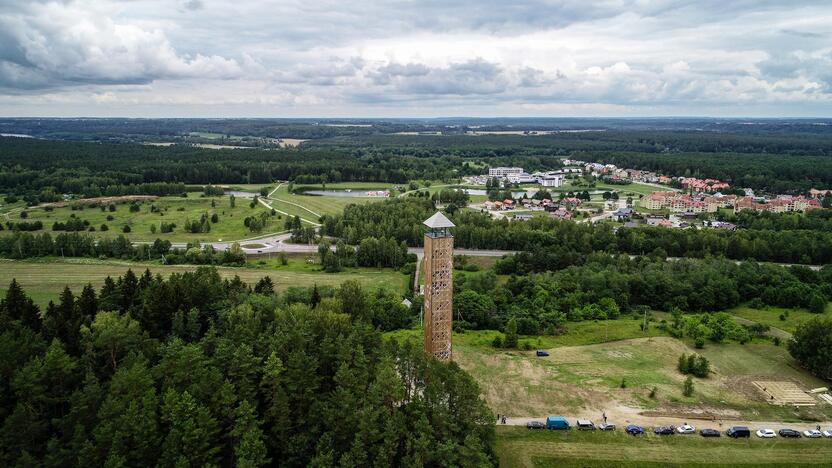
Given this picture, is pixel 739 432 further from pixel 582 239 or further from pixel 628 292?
pixel 582 239

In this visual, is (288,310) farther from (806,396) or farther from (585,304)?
(806,396)

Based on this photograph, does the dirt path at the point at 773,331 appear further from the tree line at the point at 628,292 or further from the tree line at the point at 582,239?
the tree line at the point at 582,239

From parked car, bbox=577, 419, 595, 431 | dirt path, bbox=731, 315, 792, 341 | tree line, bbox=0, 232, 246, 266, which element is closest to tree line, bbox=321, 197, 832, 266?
dirt path, bbox=731, 315, 792, 341

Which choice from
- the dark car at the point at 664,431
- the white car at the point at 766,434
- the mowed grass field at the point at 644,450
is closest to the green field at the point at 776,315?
the white car at the point at 766,434

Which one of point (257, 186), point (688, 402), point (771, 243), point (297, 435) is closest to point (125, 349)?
point (297, 435)

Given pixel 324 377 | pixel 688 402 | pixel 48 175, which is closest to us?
pixel 324 377

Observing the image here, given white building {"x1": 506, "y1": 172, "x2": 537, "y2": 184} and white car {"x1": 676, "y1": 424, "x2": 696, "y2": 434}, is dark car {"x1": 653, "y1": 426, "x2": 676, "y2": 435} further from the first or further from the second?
white building {"x1": 506, "y1": 172, "x2": 537, "y2": 184}
